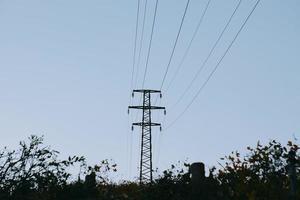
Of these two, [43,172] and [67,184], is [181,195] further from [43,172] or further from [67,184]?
[43,172]

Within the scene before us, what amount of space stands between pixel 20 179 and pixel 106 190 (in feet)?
18.8

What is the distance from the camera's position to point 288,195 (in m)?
8.07

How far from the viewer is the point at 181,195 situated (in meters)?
11.8

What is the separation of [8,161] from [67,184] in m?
4.95

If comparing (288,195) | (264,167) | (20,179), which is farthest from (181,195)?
(20,179)

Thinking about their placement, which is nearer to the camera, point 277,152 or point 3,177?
point 3,177

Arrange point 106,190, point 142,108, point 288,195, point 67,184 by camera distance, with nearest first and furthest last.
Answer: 1. point 288,195
2. point 67,184
3. point 106,190
4. point 142,108

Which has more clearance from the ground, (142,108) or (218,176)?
(142,108)

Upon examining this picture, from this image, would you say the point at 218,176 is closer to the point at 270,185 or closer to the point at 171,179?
the point at 171,179

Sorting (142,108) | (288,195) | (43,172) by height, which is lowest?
(288,195)

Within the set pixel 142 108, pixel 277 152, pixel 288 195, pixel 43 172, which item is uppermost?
pixel 142 108

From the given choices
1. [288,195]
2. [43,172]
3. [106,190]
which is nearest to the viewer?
[288,195]

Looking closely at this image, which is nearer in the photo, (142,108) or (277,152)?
(277,152)

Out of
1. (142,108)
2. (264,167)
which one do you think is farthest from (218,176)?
(142,108)
